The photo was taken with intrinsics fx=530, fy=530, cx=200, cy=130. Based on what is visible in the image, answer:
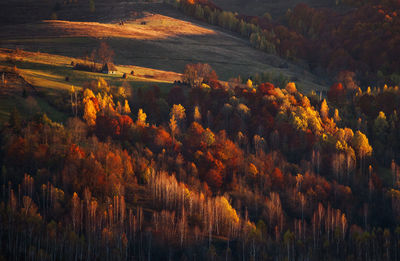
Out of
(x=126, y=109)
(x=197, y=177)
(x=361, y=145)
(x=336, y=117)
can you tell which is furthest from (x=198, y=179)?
(x=336, y=117)

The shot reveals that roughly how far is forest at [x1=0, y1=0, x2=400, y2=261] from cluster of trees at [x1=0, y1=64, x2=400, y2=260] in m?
0.33

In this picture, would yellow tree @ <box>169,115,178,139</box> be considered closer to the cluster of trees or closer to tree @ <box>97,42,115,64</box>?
the cluster of trees

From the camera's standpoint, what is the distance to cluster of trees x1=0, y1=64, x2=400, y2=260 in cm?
10438

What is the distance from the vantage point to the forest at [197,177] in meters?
104

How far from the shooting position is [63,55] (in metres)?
189

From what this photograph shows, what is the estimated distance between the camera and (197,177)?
433 ft

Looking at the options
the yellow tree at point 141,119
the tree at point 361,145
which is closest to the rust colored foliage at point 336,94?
the tree at point 361,145

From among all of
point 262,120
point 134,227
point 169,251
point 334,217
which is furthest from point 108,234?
point 262,120

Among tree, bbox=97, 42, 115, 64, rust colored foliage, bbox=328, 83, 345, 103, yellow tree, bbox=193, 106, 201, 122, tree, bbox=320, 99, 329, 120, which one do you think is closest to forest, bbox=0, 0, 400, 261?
tree, bbox=320, 99, 329, 120

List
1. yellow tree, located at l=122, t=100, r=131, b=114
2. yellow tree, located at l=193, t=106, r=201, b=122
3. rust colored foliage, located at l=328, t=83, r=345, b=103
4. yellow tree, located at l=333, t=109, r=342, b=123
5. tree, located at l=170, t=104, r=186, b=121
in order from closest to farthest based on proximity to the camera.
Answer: yellow tree, located at l=122, t=100, r=131, b=114 < tree, located at l=170, t=104, r=186, b=121 < yellow tree, located at l=193, t=106, r=201, b=122 < yellow tree, located at l=333, t=109, r=342, b=123 < rust colored foliage, located at l=328, t=83, r=345, b=103

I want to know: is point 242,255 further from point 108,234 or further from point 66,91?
point 66,91

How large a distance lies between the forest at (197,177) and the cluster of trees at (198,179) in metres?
0.33

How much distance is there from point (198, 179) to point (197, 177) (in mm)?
3019

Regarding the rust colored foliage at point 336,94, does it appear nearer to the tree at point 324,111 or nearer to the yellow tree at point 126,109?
the tree at point 324,111
